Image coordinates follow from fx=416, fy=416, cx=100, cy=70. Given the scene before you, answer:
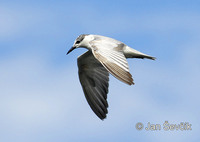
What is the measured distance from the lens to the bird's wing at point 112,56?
9.02 meters

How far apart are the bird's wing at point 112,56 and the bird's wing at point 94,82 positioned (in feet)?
6.18

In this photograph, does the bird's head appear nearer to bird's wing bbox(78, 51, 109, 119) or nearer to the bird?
the bird

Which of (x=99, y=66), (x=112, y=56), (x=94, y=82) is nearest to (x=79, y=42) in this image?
(x=99, y=66)

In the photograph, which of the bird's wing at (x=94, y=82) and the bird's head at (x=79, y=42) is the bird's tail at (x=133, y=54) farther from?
the bird's wing at (x=94, y=82)

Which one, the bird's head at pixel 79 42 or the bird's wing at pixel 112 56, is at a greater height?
the bird's head at pixel 79 42

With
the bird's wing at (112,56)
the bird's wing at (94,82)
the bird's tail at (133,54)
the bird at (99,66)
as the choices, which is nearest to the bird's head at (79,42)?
the bird at (99,66)

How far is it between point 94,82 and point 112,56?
11.6ft

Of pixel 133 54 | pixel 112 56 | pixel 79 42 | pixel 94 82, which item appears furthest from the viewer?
pixel 94 82

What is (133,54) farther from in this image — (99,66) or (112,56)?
(99,66)

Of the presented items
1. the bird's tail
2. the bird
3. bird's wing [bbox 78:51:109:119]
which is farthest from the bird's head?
the bird's tail

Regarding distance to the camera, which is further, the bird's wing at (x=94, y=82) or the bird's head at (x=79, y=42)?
the bird's wing at (x=94, y=82)

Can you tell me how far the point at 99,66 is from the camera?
43.8 feet

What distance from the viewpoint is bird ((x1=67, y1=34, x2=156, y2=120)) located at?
9.34 metres

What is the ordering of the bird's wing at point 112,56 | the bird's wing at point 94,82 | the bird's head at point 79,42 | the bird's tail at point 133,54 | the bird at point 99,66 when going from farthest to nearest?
the bird's wing at point 94,82
the bird's head at point 79,42
the bird's tail at point 133,54
the bird at point 99,66
the bird's wing at point 112,56
